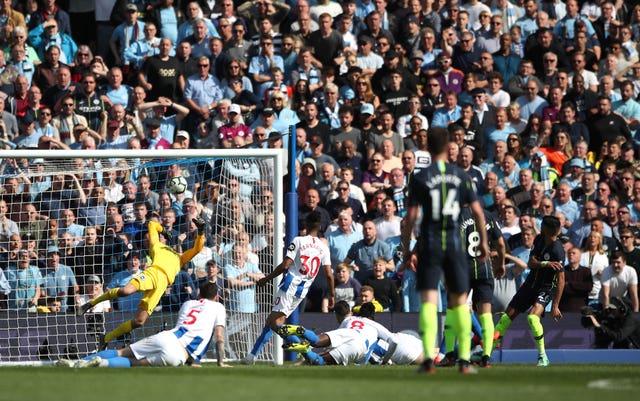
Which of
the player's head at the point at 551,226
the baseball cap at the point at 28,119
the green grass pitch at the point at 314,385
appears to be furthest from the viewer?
the baseball cap at the point at 28,119

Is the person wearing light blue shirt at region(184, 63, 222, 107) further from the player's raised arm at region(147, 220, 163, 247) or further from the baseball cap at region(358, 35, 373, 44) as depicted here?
the player's raised arm at region(147, 220, 163, 247)

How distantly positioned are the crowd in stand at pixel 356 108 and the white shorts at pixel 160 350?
3101 mm

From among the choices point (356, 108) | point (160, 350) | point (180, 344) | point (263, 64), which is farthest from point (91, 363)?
point (263, 64)

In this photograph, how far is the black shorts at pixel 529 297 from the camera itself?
14.9 meters

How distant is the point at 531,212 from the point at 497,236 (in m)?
6.81

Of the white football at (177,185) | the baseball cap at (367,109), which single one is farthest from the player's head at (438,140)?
the baseball cap at (367,109)

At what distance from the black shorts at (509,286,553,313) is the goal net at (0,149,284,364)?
3235 millimetres

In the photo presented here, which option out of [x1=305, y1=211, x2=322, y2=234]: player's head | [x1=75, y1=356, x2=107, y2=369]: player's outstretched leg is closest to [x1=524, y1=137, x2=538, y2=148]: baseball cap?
[x1=305, y1=211, x2=322, y2=234]: player's head

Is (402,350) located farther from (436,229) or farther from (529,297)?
(436,229)

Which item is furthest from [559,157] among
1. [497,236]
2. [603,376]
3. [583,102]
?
[603,376]

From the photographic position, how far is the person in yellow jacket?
15.7 m

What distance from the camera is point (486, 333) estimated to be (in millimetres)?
13711

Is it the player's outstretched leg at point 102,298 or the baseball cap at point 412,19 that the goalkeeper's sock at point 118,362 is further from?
the baseball cap at point 412,19

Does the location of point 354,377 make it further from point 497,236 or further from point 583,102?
point 583,102
